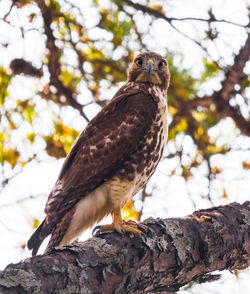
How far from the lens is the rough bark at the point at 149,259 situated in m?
2.20

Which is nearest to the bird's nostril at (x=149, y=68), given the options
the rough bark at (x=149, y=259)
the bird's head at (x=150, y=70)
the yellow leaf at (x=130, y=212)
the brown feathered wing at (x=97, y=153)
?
the bird's head at (x=150, y=70)

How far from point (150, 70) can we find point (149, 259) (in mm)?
2154

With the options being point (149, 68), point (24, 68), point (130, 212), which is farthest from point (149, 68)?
point (130, 212)

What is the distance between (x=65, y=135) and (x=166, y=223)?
197 cm

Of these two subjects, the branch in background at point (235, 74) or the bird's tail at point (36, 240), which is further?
the branch in background at point (235, 74)

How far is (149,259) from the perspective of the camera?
2.75m

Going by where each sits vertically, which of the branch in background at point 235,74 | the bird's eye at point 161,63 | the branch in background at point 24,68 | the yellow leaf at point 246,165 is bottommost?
the yellow leaf at point 246,165

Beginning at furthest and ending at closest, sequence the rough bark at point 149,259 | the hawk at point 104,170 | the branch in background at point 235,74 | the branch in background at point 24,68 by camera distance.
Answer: the branch in background at point 24,68 < the branch in background at point 235,74 < the hawk at point 104,170 < the rough bark at point 149,259

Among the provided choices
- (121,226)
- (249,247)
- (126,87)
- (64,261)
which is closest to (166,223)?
(121,226)

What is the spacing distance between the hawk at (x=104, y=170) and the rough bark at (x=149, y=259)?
51 centimetres

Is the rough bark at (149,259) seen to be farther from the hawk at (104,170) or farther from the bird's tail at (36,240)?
the bird's tail at (36,240)

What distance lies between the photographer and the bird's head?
447cm

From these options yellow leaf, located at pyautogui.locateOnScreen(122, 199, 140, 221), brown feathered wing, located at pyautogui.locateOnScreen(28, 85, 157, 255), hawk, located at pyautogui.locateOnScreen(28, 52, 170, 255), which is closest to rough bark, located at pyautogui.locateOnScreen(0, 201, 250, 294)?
hawk, located at pyautogui.locateOnScreen(28, 52, 170, 255)

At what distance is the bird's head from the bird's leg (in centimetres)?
141
